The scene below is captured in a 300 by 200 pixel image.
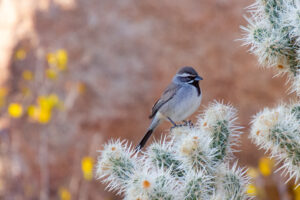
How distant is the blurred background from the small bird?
6.44ft

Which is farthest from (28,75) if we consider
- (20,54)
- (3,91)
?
(3,91)

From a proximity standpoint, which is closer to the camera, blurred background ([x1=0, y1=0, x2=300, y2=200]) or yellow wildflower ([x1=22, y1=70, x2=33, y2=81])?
yellow wildflower ([x1=22, y1=70, x2=33, y2=81])

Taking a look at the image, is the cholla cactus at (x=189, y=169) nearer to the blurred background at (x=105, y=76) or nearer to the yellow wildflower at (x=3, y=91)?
the blurred background at (x=105, y=76)

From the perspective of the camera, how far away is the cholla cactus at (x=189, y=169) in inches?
90.0

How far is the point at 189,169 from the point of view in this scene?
2.58 metres

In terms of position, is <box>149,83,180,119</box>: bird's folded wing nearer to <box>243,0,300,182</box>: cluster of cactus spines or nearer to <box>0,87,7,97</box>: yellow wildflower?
<box>243,0,300,182</box>: cluster of cactus spines

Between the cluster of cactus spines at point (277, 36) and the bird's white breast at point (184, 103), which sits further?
the bird's white breast at point (184, 103)

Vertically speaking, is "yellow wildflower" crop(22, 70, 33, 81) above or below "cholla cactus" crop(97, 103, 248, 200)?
above

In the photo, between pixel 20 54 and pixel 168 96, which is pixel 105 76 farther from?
pixel 168 96

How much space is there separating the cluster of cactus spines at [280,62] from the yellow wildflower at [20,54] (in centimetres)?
475

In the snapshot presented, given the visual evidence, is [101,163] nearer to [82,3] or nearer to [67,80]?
[67,80]

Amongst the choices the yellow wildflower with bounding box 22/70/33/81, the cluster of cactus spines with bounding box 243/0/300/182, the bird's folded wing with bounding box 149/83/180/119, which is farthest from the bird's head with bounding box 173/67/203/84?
the yellow wildflower with bounding box 22/70/33/81

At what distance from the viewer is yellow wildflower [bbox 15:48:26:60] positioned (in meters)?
6.96

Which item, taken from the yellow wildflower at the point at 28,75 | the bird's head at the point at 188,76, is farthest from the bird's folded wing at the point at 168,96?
the yellow wildflower at the point at 28,75
